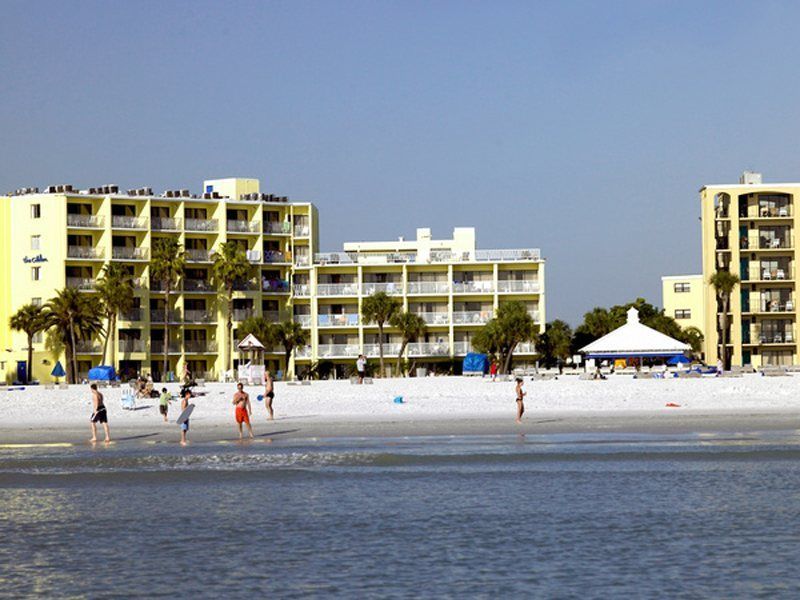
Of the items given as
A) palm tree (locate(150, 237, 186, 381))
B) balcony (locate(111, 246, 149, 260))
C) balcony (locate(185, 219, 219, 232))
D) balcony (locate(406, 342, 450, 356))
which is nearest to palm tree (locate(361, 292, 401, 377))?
balcony (locate(406, 342, 450, 356))

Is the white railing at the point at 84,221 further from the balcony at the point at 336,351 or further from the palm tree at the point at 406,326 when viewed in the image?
the palm tree at the point at 406,326

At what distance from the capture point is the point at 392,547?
21516mm

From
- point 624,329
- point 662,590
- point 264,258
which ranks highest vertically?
point 264,258

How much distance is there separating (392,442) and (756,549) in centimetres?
2100

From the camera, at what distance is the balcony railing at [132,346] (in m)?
97.8

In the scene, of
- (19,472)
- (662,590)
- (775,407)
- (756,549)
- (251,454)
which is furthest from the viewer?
(775,407)

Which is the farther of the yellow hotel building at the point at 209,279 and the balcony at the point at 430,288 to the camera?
the balcony at the point at 430,288

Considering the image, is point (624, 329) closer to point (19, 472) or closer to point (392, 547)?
point (19, 472)

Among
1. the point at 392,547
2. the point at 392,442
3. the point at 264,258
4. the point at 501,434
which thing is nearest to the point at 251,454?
the point at 392,442

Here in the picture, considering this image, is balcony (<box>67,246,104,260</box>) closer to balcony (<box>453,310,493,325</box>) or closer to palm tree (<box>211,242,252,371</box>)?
palm tree (<box>211,242,252,371</box>)

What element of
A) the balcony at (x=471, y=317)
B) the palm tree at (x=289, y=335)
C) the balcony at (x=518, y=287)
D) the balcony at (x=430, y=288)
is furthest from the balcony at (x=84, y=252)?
the balcony at (x=518, y=287)

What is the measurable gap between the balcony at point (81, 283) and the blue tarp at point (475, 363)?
27.9 m

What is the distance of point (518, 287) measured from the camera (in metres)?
103

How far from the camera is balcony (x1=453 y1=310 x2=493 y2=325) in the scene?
102 meters
